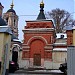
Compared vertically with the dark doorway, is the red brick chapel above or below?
above

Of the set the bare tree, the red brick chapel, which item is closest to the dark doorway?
the red brick chapel

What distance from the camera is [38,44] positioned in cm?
3172

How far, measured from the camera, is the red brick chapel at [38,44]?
30958mm

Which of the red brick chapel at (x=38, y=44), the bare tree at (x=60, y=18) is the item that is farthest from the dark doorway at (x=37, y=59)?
the bare tree at (x=60, y=18)

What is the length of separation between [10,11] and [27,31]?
18.1 meters

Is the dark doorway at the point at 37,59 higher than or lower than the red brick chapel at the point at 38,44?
lower

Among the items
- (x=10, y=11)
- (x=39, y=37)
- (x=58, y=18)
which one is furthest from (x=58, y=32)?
(x=10, y=11)

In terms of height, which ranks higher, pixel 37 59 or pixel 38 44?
pixel 38 44

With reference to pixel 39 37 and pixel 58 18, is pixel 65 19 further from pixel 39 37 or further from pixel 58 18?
pixel 39 37

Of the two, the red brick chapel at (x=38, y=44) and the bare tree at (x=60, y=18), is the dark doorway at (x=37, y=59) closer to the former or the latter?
the red brick chapel at (x=38, y=44)

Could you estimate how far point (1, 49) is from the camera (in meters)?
12.3

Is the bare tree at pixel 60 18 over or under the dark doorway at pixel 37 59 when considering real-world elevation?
over

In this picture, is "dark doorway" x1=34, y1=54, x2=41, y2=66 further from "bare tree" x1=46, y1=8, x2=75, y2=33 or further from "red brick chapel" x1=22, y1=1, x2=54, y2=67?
"bare tree" x1=46, y1=8, x2=75, y2=33

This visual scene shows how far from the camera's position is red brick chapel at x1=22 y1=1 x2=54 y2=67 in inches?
1219
